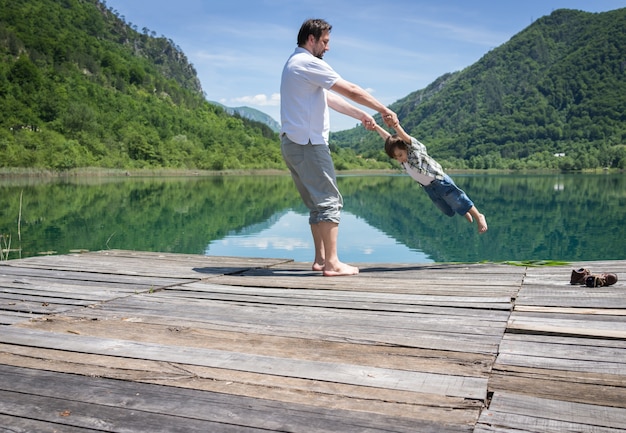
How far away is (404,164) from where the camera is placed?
5.24 meters

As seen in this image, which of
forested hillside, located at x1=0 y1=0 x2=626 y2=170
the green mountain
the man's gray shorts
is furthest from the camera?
the green mountain

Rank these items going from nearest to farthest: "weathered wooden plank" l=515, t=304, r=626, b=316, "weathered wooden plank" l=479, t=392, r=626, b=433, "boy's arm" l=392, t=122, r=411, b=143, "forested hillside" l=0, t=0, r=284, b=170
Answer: "weathered wooden plank" l=479, t=392, r=626, b=433 < "weathered wooden plank" l=515, t=304, r=626, b=316 < "boy's arm" l=392, t=122, r=411, b=143 < "forested hillside" l=0, t=0, r=284, b=170

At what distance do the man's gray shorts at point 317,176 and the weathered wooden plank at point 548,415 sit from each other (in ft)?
9.09

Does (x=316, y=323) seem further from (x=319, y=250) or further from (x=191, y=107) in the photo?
(x=191, y=107)

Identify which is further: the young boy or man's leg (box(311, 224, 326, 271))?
the young boy

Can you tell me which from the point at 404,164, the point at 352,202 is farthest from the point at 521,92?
the point at 404,164

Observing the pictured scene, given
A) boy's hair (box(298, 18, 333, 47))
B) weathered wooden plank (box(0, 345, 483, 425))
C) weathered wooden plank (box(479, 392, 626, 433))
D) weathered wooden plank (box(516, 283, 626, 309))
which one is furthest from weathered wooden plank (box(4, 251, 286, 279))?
weathered wooden plank (box(479, 392, 626, 433))

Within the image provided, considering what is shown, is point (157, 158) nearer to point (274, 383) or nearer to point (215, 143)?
point (215, 143)

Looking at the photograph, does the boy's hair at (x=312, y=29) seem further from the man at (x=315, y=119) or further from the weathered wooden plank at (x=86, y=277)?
the weathered wooden plank at (x=86, y=277)

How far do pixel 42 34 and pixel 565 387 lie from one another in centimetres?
13463

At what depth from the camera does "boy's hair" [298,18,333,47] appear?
14.9 ft

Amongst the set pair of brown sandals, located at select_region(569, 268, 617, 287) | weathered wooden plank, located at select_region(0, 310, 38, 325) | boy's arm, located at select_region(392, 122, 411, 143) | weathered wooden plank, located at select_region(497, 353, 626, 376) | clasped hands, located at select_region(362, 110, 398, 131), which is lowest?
weathered wooden plank, located at select_region(0, 310, 38, 325)

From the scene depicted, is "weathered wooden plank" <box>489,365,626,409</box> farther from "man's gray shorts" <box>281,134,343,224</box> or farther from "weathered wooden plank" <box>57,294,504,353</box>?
"man's gray shorts" <box>281,134,343,224</box>

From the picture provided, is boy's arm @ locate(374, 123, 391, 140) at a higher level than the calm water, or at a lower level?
higher
